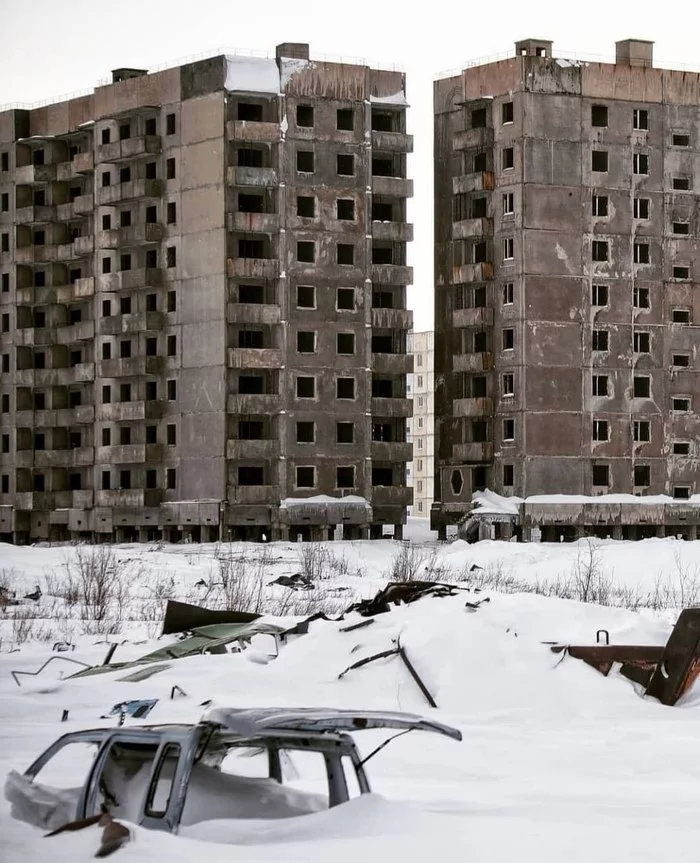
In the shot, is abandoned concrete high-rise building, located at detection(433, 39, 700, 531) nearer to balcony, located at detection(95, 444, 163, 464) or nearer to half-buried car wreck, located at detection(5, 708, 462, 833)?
balcony, located at detection(95, 444, 163, 464)

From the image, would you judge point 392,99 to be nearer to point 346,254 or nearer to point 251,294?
point 346,254

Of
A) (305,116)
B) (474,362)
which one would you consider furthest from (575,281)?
(305,116)

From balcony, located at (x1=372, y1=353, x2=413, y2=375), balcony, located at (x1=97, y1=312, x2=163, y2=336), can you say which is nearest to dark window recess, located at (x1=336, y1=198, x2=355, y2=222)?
balcony, located at (x1=372, y1=353, x2=413, y2=375)

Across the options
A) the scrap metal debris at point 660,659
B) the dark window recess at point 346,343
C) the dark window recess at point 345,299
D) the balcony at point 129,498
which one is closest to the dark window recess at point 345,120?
the dark window recess at point 345,299

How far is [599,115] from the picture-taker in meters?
67.6

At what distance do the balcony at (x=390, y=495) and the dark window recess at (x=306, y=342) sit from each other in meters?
6.58

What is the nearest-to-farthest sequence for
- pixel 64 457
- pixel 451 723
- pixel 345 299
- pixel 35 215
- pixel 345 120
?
pixel 451 723 → pixel 345 299 → pixel 345 120 → pixel 64 457 → pixel 35 215

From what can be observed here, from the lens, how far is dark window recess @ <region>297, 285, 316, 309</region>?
220 feet

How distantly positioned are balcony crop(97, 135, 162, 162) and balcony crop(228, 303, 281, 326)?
27.0ft

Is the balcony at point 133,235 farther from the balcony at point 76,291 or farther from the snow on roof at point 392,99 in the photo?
the snow on roof at point 392,99

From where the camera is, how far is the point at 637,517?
6656 centimetres

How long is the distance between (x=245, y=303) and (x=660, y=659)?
5019 centimetres

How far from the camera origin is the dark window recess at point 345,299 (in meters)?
67.6

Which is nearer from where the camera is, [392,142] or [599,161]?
[599,161]
